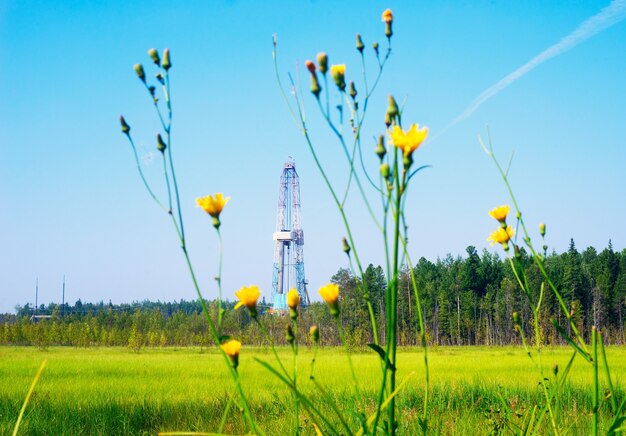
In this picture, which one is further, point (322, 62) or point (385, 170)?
point (322, 62)

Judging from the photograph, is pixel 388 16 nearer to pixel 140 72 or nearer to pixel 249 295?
pixel 140 72

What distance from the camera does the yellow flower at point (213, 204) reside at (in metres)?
1.15

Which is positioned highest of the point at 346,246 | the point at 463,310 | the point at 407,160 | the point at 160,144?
the point at 160,144

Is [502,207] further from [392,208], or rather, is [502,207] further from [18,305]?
[18,305]

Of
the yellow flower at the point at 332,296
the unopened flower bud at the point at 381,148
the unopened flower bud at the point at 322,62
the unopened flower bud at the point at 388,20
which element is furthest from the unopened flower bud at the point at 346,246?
the unopened flower bud at the point at 388,20

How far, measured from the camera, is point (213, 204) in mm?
1159

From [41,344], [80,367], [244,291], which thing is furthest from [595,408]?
[41,344]

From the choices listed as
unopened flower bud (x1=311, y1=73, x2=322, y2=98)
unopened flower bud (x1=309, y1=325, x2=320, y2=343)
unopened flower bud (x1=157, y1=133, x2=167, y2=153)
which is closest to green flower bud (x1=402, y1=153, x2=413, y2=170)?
unopened flower bud (x1=311, y1=73, x2=322, y2=98)

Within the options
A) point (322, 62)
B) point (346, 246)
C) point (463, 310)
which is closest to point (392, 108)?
point (322, 62)

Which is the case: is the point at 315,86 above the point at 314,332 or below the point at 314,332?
above

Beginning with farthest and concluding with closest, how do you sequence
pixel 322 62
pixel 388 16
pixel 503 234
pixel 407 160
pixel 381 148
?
pixel 503 234, pixel 388 16, pixel 322 62, pixel 381 148, pixel 407 160

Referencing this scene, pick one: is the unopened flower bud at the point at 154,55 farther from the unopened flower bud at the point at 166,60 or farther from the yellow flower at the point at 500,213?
the yellow flower at the point at 500,213

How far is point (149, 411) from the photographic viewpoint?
548cm

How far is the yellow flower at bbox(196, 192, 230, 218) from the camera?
1146 millimetres
